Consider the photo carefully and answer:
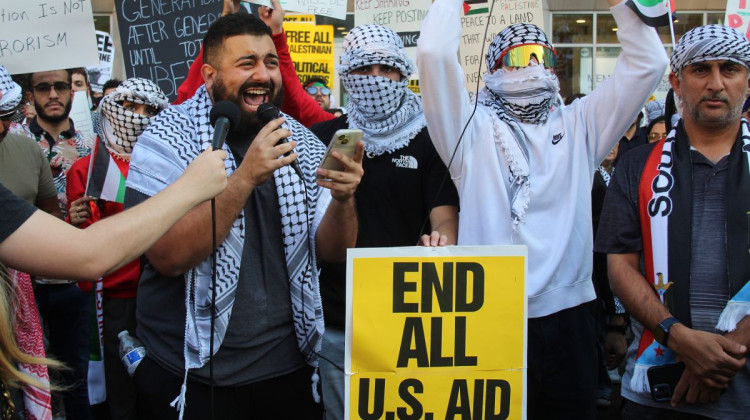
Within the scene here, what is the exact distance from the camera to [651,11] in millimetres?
3045

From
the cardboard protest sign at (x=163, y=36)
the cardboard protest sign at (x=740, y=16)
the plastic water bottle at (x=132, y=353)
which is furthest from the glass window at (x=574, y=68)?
the plastic water bottle at (x=132, y=353)

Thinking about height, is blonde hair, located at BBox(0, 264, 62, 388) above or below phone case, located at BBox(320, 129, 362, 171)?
below

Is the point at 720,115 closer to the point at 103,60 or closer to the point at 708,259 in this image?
the point at 708,259

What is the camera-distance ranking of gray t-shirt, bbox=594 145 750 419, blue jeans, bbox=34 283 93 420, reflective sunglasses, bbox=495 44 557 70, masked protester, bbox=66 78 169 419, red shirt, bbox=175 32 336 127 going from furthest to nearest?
blue jeans, bbox=34 283 93 420
masked protester, bbox=66 78 169 419
red shirt, bbox=175 32 336 127
reflective sunglasses, bbox=495 44 557 70
gray t-shirt, bbox=594 145 750 419

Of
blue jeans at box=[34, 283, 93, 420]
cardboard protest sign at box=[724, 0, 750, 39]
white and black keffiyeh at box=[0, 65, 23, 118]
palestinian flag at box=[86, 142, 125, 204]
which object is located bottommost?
blue jeans at box=[34, 283, 93, 420]

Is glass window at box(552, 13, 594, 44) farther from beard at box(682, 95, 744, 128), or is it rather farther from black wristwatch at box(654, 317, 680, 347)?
black wristwatch at box(654, 317, 680, 347)

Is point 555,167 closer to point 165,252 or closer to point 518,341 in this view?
point 518,341

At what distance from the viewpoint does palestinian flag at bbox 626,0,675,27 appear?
3039 mm

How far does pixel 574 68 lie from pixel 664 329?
14.2 m

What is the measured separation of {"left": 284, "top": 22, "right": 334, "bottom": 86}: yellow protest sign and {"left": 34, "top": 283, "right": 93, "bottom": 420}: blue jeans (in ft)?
16.5

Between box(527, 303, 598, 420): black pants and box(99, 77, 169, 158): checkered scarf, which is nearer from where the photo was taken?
box(527, 303, 598, 420): black pants

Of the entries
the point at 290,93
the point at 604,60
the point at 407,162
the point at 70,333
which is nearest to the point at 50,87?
the point at 70,333

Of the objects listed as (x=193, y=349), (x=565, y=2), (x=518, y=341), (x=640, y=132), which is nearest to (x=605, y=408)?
(x=640, y=132)

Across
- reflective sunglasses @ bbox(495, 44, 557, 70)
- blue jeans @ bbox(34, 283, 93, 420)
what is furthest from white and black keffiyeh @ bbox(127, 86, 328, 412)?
blue jeans @ bbox(34, 283, 93, 420)
